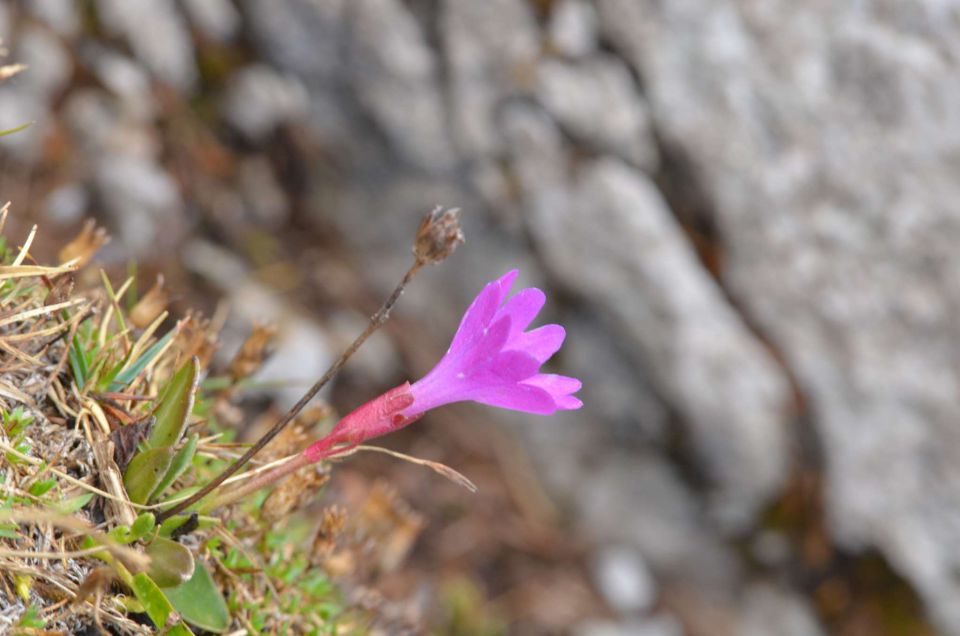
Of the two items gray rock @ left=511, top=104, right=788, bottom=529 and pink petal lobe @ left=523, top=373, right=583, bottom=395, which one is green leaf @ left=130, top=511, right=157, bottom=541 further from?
gray rock @ left=511, top=104, right=788, bottom=529

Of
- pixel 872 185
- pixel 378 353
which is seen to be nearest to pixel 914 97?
pixel 872 185

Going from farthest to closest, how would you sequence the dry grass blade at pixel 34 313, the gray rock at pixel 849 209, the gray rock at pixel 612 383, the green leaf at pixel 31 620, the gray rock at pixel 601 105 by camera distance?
the gray rock at pixel 612 383 < the gray rock at pixel 601 105 < the gray rock at pixel 849 209 < the dry grass blade at pixel 34 313 < the green leaf at pixel 31 620

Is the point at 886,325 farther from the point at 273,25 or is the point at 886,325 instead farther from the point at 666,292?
the point at 273,25

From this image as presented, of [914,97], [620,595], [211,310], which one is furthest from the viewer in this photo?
[620,595]

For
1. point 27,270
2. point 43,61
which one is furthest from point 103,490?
point 43,61

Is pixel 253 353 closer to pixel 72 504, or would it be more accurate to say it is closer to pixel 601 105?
pixel 72 504

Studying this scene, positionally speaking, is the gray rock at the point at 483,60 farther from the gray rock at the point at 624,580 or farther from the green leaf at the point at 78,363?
the green leaf at the point at 78,363

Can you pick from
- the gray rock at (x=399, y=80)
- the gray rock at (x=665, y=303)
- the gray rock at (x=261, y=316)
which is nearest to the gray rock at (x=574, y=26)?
the gray rock at (x=665, y=303)
